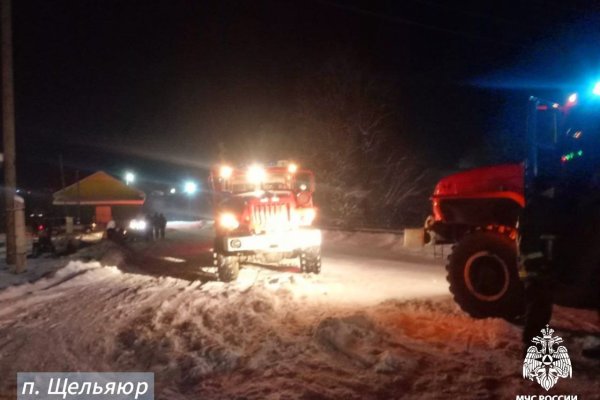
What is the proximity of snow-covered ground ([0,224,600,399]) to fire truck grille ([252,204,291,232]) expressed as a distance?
49.7 inches

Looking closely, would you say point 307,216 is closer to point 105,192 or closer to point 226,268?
point 226,268

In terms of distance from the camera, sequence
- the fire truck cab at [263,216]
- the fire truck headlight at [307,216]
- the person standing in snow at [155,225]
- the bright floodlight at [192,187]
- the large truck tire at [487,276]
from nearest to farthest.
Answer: the large truck tire at [487,276], the fire truck cab at [263,216], the fire truck headlight at [307,216], the bright floodlight at [192,187], the person standing in snow at [155,225]

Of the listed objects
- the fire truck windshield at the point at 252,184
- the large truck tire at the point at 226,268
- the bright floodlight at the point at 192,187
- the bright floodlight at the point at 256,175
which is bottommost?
the large truck tire at the point at 226,268

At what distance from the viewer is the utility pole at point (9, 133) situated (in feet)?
44.0

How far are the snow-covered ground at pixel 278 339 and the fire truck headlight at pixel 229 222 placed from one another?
1361 mm

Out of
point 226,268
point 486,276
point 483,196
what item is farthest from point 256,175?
point 486,276

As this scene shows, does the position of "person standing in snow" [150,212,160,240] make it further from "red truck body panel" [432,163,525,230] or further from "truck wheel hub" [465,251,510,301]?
"truck wheel hub" [465,251,510,301]

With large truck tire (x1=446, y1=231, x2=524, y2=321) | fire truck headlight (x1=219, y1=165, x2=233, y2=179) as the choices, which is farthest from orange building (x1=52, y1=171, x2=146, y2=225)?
large truck tire (x1=446, y1=231, x2=524, y2=321)

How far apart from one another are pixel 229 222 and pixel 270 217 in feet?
2.92

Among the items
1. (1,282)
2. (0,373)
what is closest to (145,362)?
(0,373)

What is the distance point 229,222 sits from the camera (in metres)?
12.6

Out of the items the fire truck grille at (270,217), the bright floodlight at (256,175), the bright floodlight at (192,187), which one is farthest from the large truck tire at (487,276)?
the bright floodlight at (192,187)

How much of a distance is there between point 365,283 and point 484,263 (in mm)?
3885

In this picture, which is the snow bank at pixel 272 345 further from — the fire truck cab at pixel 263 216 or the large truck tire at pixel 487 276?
the fire truck cab at pixel 263 216
